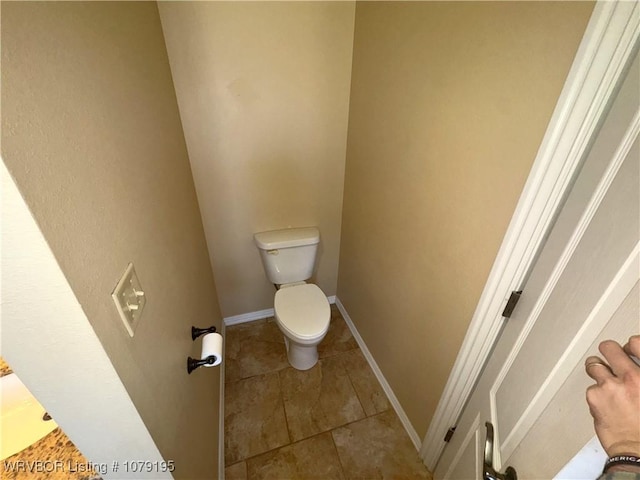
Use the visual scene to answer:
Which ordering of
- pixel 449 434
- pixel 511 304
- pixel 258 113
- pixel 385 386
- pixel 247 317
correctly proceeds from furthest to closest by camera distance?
pixel 247 317, pixel 385 386, pixel 258 113, pixel 449 434, pixel 511 304

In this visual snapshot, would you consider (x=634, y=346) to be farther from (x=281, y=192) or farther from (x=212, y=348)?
(x=281, y=192)

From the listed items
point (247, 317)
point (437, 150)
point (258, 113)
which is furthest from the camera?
point (247, 317)

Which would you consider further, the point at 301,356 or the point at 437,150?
the point at 301,356

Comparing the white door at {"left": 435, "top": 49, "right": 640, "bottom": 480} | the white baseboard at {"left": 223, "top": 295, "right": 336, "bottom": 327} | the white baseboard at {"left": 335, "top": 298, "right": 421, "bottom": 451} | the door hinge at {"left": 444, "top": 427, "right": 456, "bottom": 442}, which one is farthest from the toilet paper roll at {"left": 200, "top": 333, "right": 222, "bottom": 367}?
the white baseboard at {"left": 223, "top": 295, "right": 336, "bottom": 327}

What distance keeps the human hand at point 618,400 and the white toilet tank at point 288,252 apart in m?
1.48

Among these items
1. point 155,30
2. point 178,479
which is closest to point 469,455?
point 178,479

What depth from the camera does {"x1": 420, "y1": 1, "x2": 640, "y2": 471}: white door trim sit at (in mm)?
537

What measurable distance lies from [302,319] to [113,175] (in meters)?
1.21

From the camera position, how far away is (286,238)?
5.87ft

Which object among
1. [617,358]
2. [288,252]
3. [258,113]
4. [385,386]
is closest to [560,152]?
[617,358]

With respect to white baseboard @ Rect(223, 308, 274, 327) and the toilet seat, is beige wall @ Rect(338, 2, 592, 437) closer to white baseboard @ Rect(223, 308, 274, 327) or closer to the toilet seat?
the toilet seat

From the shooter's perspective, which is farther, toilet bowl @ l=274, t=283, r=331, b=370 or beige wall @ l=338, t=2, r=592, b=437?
toilet bowl @ l=274, t=283, r=331, b=370

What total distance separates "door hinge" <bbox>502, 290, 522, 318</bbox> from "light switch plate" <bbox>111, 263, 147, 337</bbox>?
967 millimetres

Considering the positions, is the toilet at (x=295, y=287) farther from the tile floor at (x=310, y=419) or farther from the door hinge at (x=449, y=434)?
the door hinge at (x=449, y=434)
